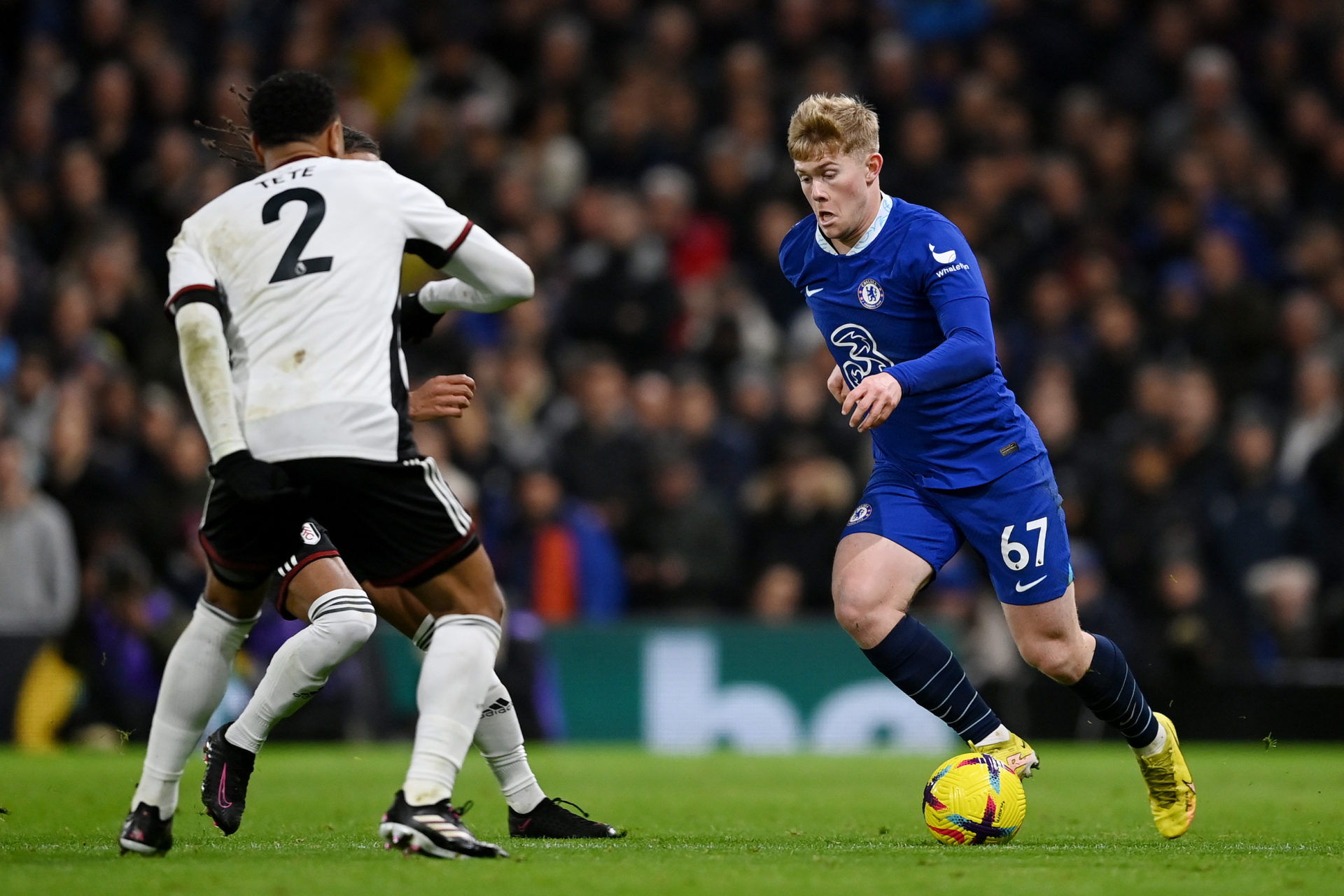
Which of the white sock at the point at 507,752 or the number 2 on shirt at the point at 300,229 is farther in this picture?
the white sock at the point at 507,752

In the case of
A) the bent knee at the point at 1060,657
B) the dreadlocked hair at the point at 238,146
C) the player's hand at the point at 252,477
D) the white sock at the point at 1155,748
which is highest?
the dreadlocked hair at the point at 238,146

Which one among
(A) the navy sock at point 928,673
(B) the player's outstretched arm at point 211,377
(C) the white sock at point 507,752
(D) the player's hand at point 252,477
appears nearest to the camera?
(D) the player's hand at point 252,477

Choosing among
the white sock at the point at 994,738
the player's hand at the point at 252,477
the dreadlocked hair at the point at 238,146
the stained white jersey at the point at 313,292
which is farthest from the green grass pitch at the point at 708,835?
the dreadlocked hair at the point at 238,146

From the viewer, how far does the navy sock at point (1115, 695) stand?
6.82 m

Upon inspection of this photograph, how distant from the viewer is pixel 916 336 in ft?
22.3

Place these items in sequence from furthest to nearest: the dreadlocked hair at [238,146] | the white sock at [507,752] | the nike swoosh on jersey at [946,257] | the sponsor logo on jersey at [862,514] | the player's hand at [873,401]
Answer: the sponsor logo on jersey at [862,514], the nike swoosh on jersey at [946,257], the white sock at [507,752], the dreadlocked hair at [238,146], the player's hand at [873,401]

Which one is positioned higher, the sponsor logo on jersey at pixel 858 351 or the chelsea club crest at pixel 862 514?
the sponsor logo on jersey at pixel 858 351

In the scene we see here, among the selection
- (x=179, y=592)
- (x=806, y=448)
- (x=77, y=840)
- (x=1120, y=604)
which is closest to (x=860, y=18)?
(x=806, y=448)

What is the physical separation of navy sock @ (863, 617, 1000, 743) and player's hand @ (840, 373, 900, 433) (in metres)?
1.00

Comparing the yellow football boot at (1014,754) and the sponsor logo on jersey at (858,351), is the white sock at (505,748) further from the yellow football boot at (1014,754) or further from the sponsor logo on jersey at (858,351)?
the sponsor logo on jersey at (858,351)

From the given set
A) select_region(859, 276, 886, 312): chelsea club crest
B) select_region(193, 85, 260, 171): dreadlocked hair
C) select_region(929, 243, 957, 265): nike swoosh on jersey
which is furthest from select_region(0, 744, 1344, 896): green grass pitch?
select_region(193, 85, 260, 171): dreadlocked hair

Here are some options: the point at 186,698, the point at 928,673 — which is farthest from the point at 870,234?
the point at 186,698

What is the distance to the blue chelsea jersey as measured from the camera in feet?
21.9

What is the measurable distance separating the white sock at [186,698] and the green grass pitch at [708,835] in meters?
0.23
